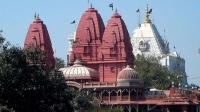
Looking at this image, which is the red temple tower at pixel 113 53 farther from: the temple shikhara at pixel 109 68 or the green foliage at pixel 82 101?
the green foliage at pixel 82 101

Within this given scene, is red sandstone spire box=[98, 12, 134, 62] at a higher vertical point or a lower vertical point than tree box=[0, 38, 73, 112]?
higher

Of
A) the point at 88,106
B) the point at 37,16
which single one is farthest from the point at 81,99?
the point at 37,16

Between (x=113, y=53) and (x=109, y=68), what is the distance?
1.62 metres

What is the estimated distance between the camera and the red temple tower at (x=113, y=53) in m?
79.6

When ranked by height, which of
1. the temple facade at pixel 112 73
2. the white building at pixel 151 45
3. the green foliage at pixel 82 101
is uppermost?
the white building at pixel 151 45

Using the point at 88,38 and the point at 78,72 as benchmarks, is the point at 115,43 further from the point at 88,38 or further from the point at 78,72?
the point at 78,72

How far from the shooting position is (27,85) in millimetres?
41812

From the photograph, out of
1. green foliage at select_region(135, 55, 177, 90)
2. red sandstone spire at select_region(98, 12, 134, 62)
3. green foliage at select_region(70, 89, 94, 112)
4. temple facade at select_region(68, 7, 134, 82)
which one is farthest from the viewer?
green foliage at select_region(135, 55, 177, 90)

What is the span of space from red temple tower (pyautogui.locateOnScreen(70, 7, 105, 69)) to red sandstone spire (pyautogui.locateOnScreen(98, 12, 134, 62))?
7.51ft

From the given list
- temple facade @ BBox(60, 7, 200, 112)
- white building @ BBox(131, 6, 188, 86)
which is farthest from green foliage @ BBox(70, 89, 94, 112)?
white building @ BBox(131, 6, 188, 86)

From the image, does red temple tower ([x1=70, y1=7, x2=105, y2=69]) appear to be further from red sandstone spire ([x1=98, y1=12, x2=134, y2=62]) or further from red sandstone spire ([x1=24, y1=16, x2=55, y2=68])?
red sandstone spire ([x1=24, y1=16, x2=55, y2=68])

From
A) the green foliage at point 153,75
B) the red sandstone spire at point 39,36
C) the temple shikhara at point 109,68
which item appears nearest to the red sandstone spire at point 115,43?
the temple shikhara at point 109,68

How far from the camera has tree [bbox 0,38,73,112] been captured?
4050 cm

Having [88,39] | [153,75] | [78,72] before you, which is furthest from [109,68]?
[153,75]
